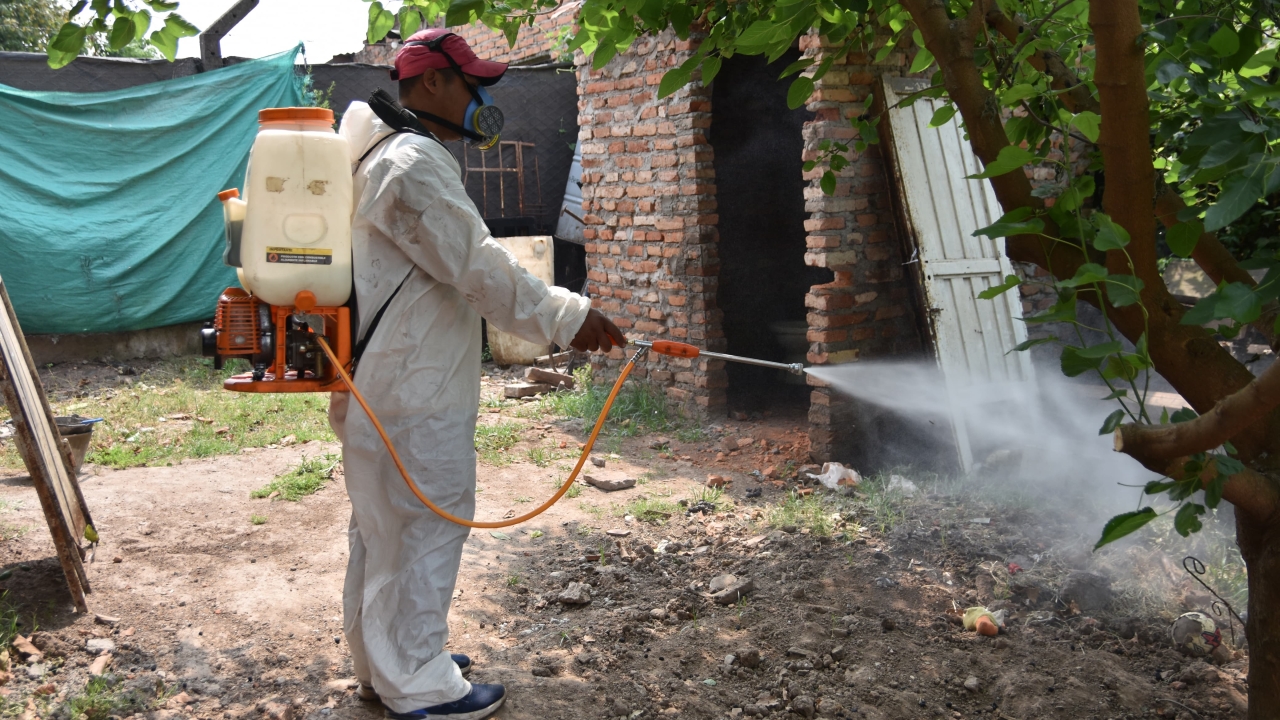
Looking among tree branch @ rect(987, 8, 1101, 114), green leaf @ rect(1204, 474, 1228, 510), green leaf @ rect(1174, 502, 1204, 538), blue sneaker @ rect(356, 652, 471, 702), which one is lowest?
blue sneaker @ rect(356, 652, 471, 702)

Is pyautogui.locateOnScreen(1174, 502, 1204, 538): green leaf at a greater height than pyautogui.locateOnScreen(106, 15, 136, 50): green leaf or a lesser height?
lesser

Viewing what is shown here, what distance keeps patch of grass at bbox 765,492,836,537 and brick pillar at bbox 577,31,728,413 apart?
1.80 metres

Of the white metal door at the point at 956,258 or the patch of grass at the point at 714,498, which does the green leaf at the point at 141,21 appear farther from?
the white metal door at the point at 956,258

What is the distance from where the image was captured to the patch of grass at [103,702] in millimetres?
2965

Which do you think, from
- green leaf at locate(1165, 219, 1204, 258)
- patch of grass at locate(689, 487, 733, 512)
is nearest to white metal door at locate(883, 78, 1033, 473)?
patch of grass at locate(689, 487, 733, 512)

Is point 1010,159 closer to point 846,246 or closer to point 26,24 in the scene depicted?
point 846,246

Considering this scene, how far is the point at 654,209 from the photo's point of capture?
6938 millimetres

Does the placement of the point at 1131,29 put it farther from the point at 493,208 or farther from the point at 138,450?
the point at 493,208

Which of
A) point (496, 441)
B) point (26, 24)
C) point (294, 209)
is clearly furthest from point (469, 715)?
point (26, 24)

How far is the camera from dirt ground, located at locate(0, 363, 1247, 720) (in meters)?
3.13

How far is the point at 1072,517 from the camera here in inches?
185

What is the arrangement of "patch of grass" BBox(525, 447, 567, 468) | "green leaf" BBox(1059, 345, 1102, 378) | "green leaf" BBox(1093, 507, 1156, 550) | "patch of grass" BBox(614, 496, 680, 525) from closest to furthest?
"green leaf" BBox(1093, 507, 1156, 550) < "green leaf" BBox(1059, 345, 1102, 378) < "patch of grass" BBox(614, 496, 680, 525) < "patch of grass" BBox(525, 447, 567, 468)

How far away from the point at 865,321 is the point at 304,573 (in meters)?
3.65

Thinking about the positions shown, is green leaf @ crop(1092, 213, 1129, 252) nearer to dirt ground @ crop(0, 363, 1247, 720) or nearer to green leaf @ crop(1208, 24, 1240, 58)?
green leaf @ crop(1208, 24, 1240, 58)
